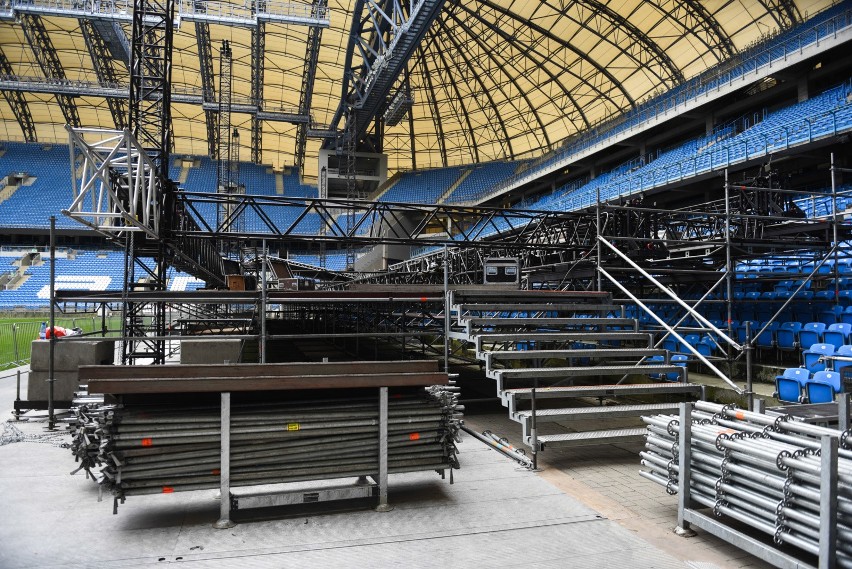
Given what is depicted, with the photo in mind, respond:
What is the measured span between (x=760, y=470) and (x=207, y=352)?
999 cm

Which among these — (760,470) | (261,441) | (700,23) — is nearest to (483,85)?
(700,23)

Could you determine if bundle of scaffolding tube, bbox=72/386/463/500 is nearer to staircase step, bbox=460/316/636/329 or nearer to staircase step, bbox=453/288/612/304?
staircase step, bbox=460/316/636/329

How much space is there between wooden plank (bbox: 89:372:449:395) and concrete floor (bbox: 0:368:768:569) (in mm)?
1175

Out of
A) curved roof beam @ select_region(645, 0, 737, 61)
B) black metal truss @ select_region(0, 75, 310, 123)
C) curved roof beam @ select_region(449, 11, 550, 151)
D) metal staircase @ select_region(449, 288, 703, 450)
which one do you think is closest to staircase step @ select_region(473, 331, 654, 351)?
metal staircase @ select_region(449, 288, 703, 450)

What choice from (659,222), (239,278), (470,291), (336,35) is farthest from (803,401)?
(336,35)

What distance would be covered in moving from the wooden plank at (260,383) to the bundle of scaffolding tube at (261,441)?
0.88 ft

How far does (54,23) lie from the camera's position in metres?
34.7

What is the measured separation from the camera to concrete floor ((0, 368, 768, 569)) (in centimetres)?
406

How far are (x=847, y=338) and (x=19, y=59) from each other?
50654mm

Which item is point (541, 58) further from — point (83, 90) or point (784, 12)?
point (83, 90)

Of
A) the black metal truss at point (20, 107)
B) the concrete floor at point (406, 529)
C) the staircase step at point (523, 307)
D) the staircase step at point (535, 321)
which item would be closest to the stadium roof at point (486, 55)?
the black metal truss at point (20, 107)

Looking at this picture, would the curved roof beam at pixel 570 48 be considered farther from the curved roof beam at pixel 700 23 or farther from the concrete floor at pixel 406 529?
the concrete floor at pixel 406 529

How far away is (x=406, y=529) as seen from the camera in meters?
4.62

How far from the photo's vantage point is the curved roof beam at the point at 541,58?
110 ft
